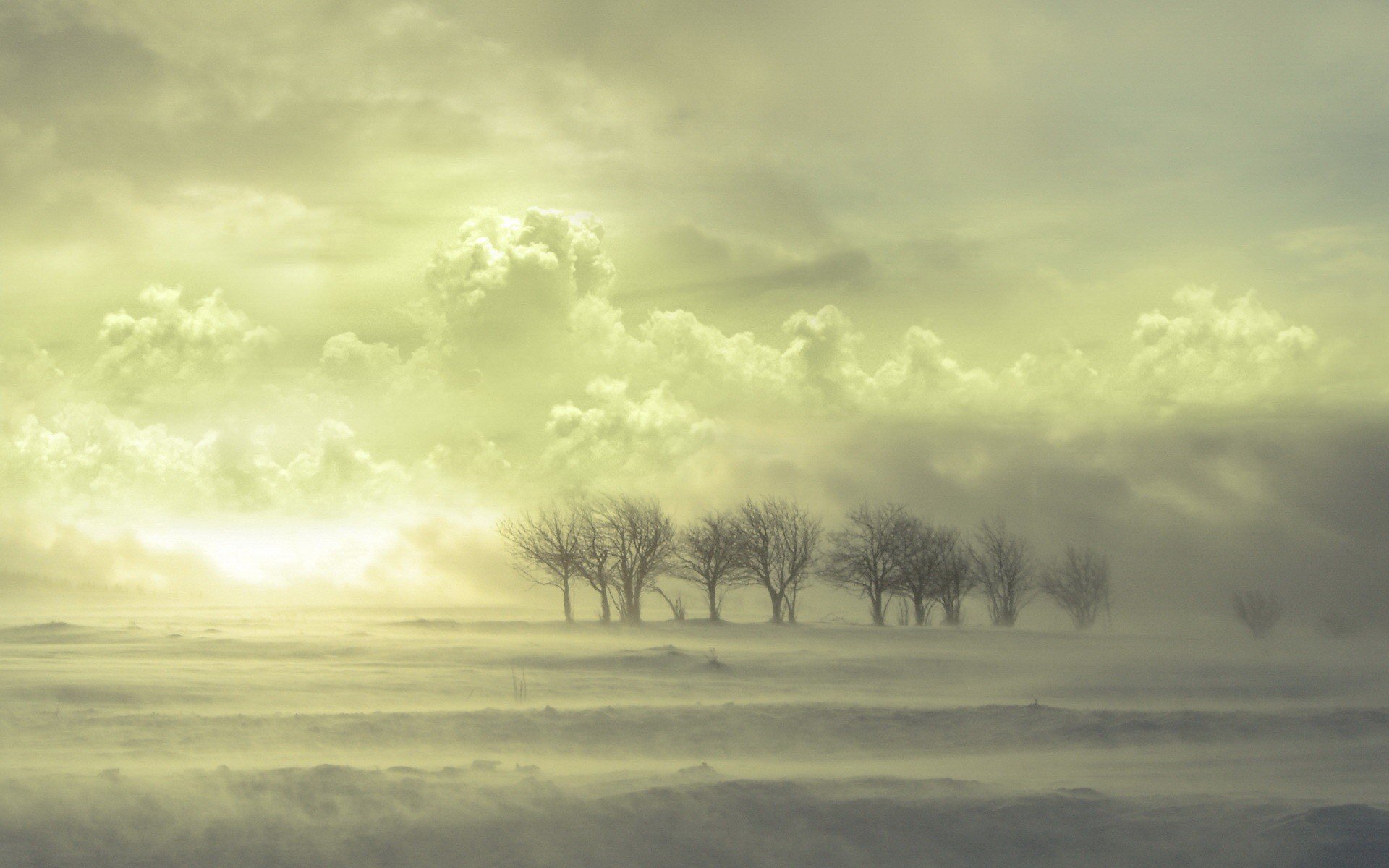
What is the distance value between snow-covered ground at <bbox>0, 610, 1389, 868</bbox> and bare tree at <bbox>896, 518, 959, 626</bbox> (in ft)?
148

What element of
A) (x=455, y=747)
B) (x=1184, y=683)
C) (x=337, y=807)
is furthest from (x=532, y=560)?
(x=337, y=807)

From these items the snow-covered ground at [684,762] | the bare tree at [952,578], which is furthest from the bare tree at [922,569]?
the snow-covered ground at [684,762]

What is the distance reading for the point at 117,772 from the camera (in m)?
14.5

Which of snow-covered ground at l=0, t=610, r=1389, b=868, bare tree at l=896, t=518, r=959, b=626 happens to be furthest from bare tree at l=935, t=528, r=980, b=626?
snow-covered ground at l=0, t=610, r=1389, b=868

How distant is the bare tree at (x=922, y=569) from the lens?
79812mm

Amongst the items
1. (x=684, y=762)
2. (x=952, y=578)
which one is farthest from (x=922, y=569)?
(x=684, y=762)

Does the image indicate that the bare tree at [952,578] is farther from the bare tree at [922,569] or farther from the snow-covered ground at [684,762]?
the snow-covered ground at [684,762]

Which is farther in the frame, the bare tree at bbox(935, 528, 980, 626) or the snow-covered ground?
the bare tree at bbox(935, 528, 980, 626)

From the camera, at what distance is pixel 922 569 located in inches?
3189

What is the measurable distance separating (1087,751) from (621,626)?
48.0m

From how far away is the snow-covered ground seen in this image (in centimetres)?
1279

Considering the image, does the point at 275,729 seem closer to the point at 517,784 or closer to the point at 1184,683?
the point at 517,784

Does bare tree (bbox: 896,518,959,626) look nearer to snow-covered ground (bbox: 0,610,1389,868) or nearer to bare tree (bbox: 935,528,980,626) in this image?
bare tree (bbox: 935,528,980,626)

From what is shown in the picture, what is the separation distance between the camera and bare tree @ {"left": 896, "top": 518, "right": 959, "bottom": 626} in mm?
79812
